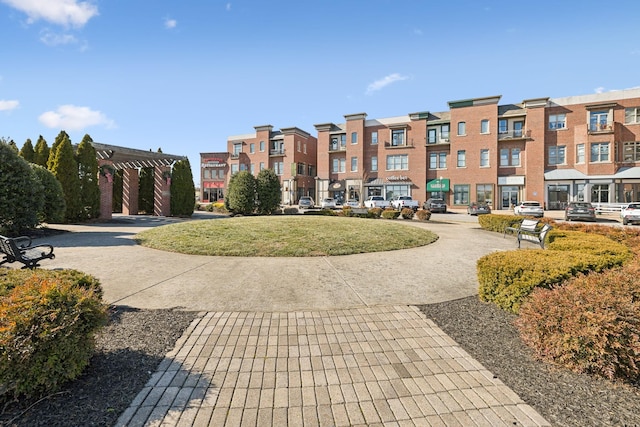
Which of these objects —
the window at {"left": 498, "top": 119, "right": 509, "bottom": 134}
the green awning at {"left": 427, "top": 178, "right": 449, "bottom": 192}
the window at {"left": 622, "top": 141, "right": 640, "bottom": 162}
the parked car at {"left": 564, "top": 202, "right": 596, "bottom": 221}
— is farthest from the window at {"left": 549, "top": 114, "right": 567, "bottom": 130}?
the parked car at {"left": 564, "top": 202, "right": 596, "bottom": 221}

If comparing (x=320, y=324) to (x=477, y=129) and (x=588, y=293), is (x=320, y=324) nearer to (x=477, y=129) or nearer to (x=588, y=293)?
(x=588, y=293)

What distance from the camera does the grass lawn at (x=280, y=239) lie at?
9148mm

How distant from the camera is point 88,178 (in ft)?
63.5

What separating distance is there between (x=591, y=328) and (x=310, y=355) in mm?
2776

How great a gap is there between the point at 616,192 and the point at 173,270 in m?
45.2

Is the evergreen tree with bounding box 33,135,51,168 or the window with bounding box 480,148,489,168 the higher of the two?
the window with bounding box 480,148,489,168

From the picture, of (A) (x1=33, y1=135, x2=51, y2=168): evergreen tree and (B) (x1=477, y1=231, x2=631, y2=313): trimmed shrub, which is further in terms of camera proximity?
(A) (x1=33, y1=135, x2=51, y2=168): evergreen tree

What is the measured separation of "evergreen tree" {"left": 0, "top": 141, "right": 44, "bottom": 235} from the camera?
11148 mm

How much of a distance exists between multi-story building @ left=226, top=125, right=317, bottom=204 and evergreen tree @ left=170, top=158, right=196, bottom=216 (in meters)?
25.9

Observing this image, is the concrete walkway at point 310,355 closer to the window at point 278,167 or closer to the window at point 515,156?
the window at point 515,156

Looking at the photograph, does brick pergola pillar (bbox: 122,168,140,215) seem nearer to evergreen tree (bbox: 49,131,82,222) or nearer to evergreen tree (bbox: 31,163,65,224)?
evergreen tree (bbox: 49,131,82,222)

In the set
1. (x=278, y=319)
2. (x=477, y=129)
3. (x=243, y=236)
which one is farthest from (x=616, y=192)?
(x=278, y=319)

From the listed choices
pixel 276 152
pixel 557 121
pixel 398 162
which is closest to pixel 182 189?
pixel 276 152

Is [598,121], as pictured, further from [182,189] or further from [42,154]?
[42,154]
